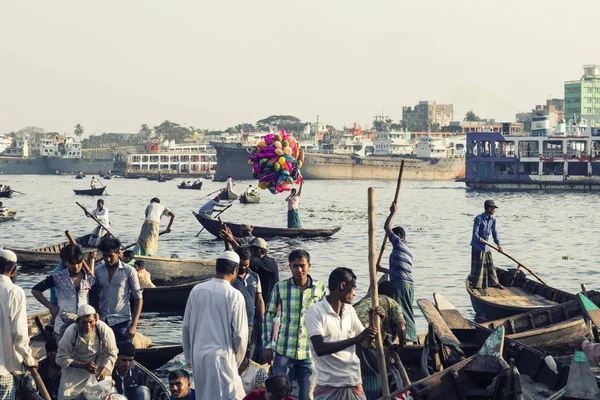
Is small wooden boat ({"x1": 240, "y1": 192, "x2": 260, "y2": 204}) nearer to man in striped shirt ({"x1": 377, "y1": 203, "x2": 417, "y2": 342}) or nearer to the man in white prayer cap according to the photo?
man in striped shirt ({"x1": 377, "y1": 203, "x2": 417, "y2": 342})

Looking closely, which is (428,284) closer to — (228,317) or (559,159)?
(228,317)

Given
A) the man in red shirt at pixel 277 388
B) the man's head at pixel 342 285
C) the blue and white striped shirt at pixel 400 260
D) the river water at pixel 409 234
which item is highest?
→ the man's head at pixel 342 285

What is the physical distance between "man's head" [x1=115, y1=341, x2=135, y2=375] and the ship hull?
370ft

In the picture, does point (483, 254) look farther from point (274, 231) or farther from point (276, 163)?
point (274, 231)

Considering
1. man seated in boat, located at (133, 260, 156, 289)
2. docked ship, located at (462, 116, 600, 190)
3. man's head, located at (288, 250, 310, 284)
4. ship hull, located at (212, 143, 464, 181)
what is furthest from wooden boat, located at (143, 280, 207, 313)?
ship hull, located at (212, 143, 464, 181)

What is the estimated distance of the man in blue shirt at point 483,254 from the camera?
15406mm

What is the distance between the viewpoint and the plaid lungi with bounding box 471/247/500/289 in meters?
16.2

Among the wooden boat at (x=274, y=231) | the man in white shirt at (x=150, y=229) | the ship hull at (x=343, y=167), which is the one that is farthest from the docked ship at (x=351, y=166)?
the man in white shirt at (x=150, y=229)

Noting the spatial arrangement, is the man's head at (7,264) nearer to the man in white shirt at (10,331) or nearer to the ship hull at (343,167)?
the man in white shirt at (10,331)

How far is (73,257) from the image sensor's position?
844cm

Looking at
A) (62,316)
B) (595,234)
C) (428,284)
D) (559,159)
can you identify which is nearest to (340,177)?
(559,159)

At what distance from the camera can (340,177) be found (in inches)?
4914

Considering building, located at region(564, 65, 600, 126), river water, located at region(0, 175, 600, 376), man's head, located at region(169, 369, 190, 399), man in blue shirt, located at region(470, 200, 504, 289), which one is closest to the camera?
man's head, located at region(169, 369, 190, 399)

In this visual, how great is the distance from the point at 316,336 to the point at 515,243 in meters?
31.0
